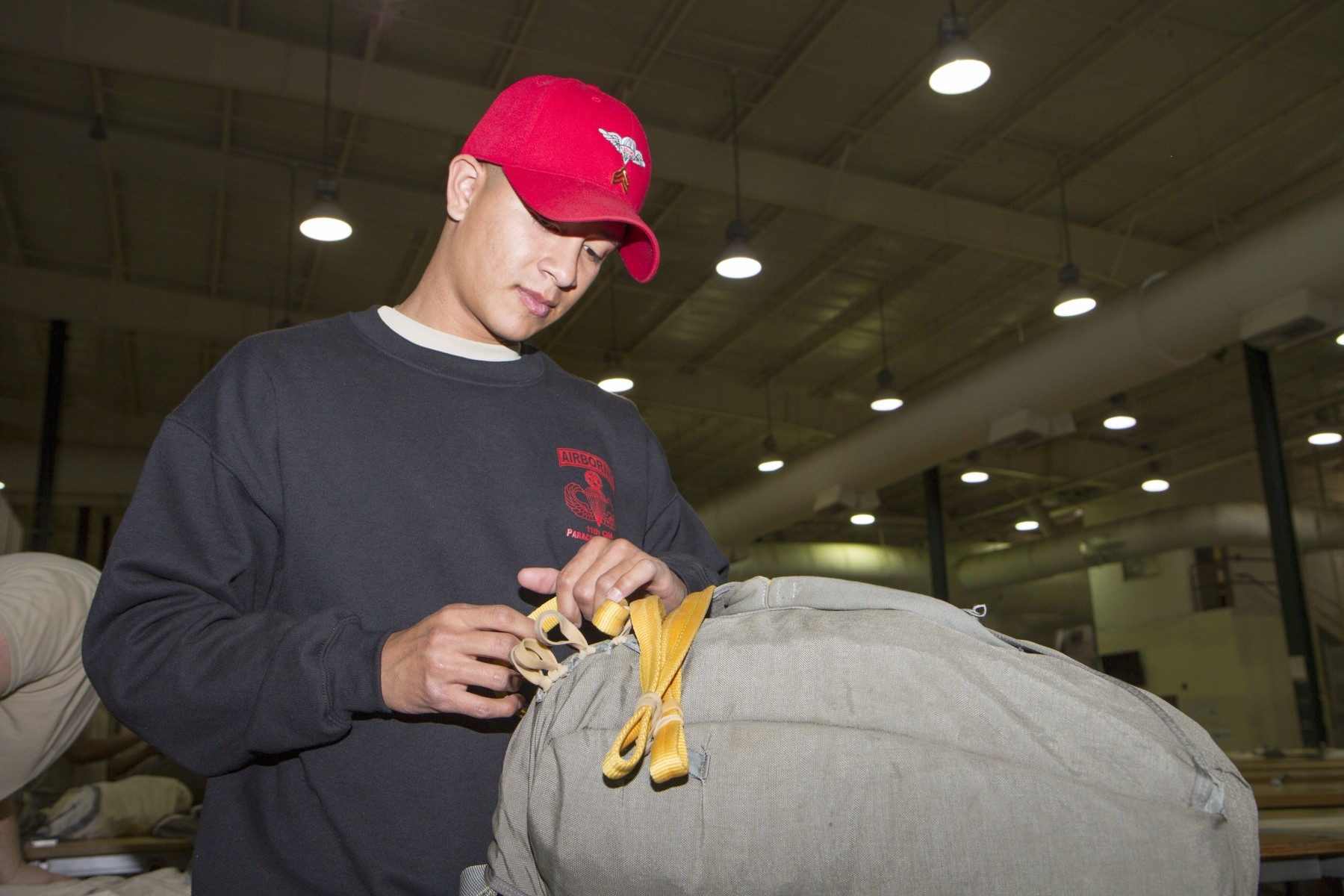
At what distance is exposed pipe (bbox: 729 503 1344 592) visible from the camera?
1229 cm

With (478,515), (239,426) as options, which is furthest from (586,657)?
(239,426)

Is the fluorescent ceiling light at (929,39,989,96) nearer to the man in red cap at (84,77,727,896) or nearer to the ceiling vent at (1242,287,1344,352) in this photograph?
the ceiling vent at (1242,287,1344,352)

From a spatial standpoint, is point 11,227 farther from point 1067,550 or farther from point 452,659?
point 1067,550

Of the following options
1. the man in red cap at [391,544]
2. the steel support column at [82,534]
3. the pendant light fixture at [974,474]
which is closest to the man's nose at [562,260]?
the man in red cap at [391,544]

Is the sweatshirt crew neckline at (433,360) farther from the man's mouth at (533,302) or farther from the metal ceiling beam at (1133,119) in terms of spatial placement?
the metal ceiling beam at (1133,119)

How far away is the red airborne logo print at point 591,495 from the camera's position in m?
1.11

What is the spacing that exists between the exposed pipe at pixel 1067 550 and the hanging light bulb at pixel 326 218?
24.2 feet

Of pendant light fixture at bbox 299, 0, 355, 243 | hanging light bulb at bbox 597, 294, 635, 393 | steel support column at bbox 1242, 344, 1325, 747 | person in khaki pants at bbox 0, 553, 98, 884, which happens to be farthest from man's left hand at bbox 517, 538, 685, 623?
steel support column at bbox 1242, 344, 1325, 747

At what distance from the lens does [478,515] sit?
3.38 ft

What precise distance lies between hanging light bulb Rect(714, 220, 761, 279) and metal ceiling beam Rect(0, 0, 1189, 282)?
1.98 feet

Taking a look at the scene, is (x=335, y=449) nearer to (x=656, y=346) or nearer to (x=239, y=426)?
(x=239, y=426)

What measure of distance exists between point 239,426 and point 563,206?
0.39 m

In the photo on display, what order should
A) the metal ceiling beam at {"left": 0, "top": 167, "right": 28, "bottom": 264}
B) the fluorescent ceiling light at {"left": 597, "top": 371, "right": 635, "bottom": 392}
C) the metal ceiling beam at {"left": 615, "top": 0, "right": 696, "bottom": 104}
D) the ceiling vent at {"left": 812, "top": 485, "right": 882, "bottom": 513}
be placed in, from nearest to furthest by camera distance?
the metal ceiling beam at {"left": 615, "top": 0, "right": 696, "bottom": 104}, the metal ceiling beam at {"left": 0, "top": 167, "right": 28, "bottom": 264}, the fluorescent ceiling light at {"left": 597, "top": 371, "right": 635, "bottom": 392}, the ceiling vent at {"left": 812, "top": 485, "right": 882, "bottom": 513}

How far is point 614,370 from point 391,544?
8.66 meters
